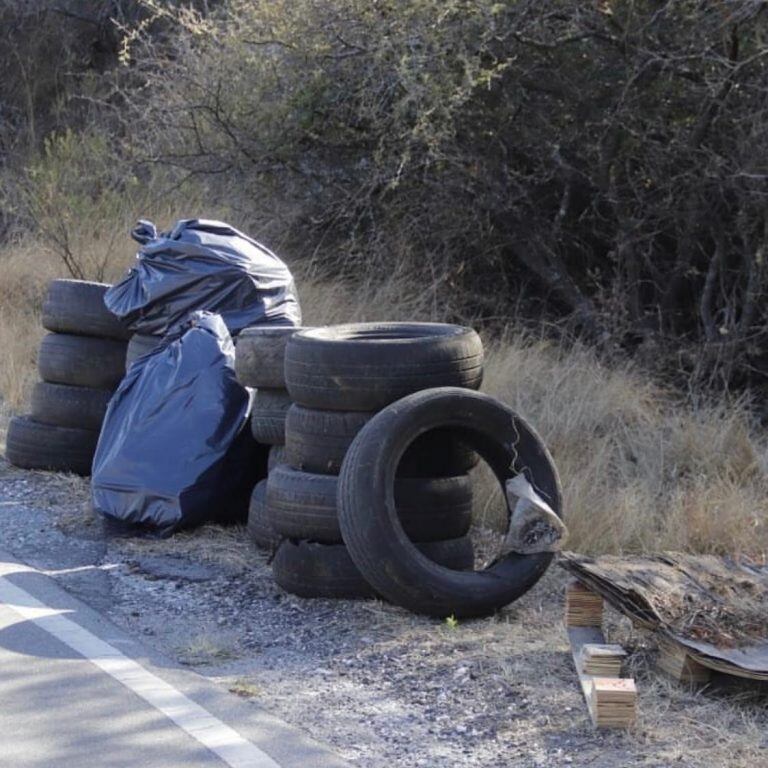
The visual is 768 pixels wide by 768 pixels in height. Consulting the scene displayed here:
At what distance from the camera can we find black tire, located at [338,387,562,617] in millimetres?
5688

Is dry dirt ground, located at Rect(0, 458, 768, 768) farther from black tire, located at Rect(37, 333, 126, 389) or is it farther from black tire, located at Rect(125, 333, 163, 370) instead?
black tire, located at Rect(37, 333, 126, 389)

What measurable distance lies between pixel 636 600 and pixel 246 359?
114 inches

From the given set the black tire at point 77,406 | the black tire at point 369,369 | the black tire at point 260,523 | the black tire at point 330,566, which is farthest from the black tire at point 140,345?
the black tire at point 330,566

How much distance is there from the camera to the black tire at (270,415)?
280 inches

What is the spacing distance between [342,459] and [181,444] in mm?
1434

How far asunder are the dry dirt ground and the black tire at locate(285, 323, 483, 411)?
37.4 inches

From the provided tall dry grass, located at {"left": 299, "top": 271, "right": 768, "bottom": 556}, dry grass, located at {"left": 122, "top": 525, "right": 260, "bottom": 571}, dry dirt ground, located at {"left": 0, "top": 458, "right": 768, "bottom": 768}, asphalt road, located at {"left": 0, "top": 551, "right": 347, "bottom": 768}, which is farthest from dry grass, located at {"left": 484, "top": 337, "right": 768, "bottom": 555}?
asphalt road, located at {"left": 0, "top": 551, "right": 347, "bottom": 768}

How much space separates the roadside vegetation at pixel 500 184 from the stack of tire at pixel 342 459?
11.0 feet

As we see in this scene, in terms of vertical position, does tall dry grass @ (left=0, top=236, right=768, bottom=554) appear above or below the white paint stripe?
above

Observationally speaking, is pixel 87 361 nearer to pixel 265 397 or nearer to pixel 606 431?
pixel 265 397

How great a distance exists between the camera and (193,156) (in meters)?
13.8

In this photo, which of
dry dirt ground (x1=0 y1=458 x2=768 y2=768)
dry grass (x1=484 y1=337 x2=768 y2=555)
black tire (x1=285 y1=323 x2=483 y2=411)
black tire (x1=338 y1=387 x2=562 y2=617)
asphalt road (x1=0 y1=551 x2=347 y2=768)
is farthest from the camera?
dry grass (x1=484 y1=337 x2=768 y2=555)

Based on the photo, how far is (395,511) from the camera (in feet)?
19.0

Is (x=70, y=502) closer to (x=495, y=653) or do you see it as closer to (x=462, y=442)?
(x=462, y=442)
